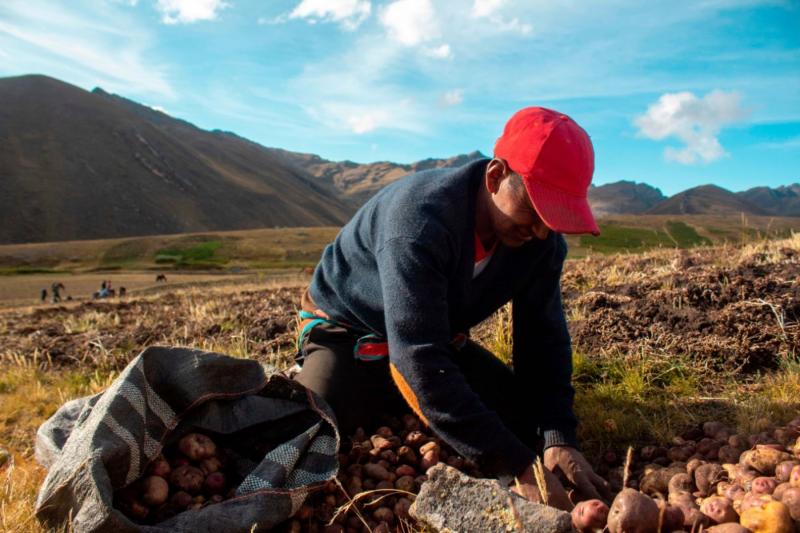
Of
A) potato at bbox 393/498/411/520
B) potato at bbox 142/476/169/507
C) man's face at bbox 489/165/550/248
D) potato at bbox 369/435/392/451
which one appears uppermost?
man's face at bbox 489/165/550/248

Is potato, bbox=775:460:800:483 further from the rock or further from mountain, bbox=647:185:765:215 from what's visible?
mountain, bbox=647:185:765:215

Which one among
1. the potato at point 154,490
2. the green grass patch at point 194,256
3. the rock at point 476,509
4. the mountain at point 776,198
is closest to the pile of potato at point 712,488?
the rock at point 476,509

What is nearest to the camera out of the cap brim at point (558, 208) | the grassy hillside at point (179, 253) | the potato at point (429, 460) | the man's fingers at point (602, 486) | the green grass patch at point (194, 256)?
the cap brim at point (558, 208)

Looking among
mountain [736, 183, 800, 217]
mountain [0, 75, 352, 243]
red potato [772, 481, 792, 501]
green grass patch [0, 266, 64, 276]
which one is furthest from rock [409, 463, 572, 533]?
mountain [736, 183, 800, 217]

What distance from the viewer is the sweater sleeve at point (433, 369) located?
88.4 inches

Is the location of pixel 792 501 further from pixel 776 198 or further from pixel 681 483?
pixel 776 198

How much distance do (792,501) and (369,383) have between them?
184 centimetres

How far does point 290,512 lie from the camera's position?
7.23 ft

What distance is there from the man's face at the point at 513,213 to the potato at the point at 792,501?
45.7 inches

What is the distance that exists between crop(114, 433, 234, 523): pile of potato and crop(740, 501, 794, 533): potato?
69.0 inches

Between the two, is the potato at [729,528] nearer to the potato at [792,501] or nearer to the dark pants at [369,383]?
the potato at [792,501]

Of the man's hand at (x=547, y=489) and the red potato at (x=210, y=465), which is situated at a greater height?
the man's hand at (x=547, y=489)

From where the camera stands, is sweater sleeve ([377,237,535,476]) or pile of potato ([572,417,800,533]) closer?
pile of potato ([572,417,800,533])

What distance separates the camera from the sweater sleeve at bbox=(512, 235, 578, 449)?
2.83m
